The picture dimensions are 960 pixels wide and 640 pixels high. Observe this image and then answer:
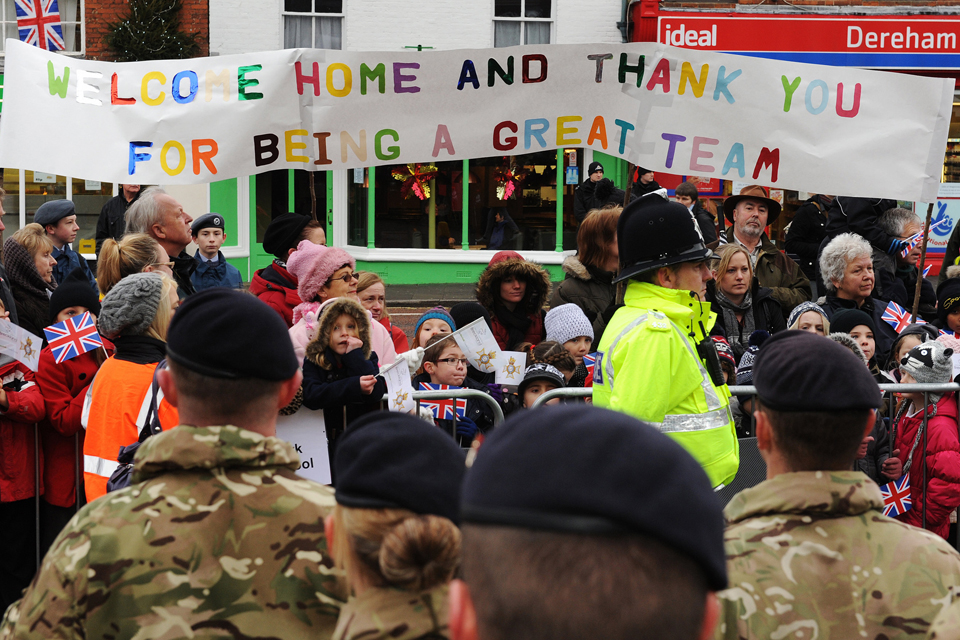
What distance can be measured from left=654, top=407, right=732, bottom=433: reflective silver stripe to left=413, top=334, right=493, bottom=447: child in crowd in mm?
2006

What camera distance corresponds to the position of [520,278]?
6527 millimetres

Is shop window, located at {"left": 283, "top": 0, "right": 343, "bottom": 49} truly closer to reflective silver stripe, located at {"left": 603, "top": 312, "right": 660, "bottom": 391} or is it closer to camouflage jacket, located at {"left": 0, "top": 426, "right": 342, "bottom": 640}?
reflective silver stripe, located at {"left": 603, "top": 312, "right": 660, "bottom": 391}

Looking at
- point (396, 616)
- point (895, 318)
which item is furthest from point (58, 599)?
point (895, 318)

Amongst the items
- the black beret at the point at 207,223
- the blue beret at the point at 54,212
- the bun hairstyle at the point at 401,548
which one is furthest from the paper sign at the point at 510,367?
the blue beret at the point at 54,212

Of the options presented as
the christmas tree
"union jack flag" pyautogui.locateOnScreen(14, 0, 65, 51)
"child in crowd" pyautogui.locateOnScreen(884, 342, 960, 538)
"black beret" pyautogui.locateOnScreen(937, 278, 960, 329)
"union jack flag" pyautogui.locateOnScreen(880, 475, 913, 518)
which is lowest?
"union jack flag" pyautogui.locateOnScreen(880, 475, 913, 518)

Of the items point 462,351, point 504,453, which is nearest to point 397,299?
point 462,351

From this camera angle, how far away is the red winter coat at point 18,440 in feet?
15.7

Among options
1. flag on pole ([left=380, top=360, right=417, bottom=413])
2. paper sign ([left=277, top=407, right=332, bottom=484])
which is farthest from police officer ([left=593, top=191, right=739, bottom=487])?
paper sign ([left=277, top=407, right=332, bottom=484])

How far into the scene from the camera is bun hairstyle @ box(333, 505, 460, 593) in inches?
67.7

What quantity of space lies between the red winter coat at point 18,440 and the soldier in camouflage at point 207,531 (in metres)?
2.93

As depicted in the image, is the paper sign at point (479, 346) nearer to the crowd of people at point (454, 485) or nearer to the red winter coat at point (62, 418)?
the crowd of people at point (454, 485)

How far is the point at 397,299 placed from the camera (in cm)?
1437

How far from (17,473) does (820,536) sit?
13.7ft

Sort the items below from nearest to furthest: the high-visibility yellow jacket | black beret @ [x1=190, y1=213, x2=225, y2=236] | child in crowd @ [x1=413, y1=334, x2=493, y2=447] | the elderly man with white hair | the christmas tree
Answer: the high-visibility yellow jacket → child in crowd @ [x1=413, y1=334, x2=493, y2=447] → the elderly man with white hair → black beret @ [x1=190, y1=213, x2=225, y2=236] → the christmas tree
